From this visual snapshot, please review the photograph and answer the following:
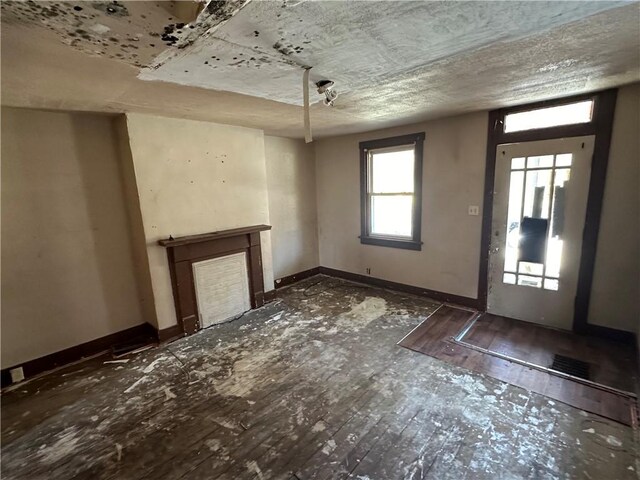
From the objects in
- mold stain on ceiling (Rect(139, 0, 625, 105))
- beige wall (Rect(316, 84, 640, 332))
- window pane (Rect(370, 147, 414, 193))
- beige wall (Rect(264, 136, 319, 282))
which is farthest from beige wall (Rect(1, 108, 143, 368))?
window pane (Rect(370, 147, 414, 193))

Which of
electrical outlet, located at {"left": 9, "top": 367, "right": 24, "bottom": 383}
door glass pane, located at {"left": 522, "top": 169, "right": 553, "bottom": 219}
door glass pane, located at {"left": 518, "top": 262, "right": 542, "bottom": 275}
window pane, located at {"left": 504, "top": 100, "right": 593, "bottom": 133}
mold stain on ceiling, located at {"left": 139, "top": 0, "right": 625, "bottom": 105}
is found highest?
mold stain on ceiling, located at {"left": 139, "top": 0, "right": 625, "bottom": 105}

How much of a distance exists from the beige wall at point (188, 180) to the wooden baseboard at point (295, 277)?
124 centimetres

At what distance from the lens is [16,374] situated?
8.49 feet

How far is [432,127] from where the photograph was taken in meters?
3.72

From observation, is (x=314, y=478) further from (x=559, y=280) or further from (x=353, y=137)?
(x=353, y=137)

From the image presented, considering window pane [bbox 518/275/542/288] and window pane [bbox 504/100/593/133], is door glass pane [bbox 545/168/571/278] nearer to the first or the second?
window pane [bbox 518/275/542/288]

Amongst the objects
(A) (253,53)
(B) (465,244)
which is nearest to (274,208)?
(B) (465,244)

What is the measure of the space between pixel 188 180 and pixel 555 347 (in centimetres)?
413

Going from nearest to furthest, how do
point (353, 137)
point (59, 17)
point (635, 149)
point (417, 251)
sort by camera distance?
1. point (59, 17)
2. point (635, 149)
3. point (417, 251)
4. point (353, 137)

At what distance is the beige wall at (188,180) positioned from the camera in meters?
2.94

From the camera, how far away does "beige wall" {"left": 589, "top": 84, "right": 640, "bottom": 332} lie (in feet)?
8.50

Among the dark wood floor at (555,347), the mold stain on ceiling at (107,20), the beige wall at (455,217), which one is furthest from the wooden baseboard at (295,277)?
the mold stain on ceiling at (107,20)

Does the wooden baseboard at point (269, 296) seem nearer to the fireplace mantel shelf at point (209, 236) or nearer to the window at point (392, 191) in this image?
the fireplace mantel shelf at point (209, 236)

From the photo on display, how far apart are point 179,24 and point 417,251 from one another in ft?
12.0
